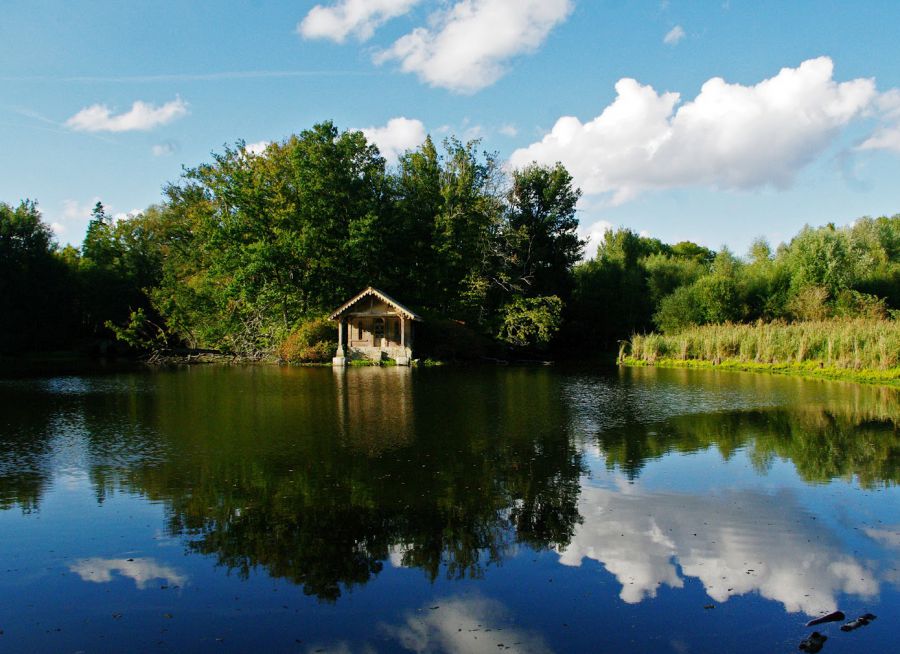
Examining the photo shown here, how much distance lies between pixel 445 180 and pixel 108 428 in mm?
33894

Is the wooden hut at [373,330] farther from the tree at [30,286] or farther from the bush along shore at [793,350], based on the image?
the tree at [30,286]

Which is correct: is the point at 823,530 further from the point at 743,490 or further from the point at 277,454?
the point at 277,454

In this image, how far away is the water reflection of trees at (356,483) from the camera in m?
7.34

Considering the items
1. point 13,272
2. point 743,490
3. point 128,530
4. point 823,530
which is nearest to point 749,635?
point 823,530

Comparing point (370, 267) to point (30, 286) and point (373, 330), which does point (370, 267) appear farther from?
point (30, 286)

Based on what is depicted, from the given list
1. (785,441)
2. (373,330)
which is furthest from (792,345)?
(373,330)

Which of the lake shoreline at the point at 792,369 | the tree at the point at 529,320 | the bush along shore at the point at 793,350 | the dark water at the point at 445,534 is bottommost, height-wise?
the dark water at the point at 445,534

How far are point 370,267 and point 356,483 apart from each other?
107 feet

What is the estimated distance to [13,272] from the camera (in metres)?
48.0

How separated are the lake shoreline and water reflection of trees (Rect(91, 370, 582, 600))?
14.3 metres

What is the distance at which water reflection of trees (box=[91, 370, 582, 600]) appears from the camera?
24.1 ft

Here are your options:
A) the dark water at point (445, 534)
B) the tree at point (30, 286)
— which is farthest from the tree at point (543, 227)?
the tree at point (30, 286)

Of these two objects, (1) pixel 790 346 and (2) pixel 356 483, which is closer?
(2) pixel 356 483

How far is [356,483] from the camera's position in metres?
10.1
